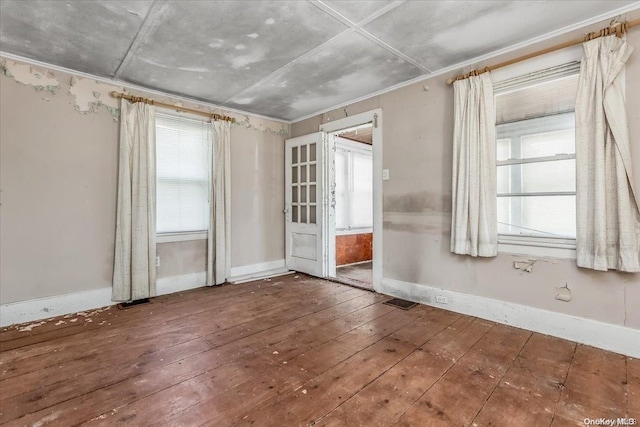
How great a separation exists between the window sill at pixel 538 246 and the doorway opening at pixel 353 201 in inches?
105

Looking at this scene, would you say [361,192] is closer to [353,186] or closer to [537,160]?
[353,186]

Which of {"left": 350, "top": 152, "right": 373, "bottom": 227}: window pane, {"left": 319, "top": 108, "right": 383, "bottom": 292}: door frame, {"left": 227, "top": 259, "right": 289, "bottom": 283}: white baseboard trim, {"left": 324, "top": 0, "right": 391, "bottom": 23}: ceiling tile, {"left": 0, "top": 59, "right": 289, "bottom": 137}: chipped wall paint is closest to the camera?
{"left": 324, "top": 0, "right": 391, "bottom": 23}: ceiling tile

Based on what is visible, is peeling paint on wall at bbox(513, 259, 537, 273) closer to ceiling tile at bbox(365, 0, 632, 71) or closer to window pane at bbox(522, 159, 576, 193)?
window pane at bbox(522, 159, 576, 193)

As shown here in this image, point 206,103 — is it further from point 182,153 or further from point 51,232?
point 51,232

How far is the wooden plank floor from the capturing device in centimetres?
154

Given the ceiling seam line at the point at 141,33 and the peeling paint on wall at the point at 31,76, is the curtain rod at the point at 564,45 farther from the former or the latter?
the peeling paint on wall at the point at 31,76

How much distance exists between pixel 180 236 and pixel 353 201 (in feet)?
10.4

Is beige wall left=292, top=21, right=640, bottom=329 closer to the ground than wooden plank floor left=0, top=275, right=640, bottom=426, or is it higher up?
higher up

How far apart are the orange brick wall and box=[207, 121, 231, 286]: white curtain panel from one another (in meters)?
2.16

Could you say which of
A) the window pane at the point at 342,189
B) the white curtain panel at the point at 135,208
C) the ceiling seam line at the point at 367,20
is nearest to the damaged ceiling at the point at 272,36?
the ceiling seam line at the point at 367,20

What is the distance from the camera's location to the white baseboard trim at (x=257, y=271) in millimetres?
4266

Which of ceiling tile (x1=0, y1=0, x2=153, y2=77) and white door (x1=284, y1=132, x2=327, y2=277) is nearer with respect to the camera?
ceiling tile (x1=0, y1=0, x2=153, y2=77)

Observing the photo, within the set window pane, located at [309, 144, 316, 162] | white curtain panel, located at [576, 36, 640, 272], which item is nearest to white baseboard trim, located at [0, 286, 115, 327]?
window pane, located at [309, 144, 316, 162]
